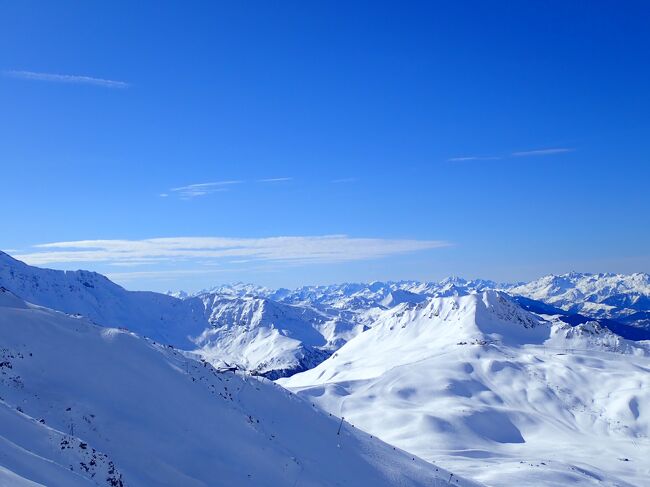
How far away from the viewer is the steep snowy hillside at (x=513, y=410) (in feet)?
261

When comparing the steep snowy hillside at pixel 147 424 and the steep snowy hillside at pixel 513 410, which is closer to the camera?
the steep snowy hillside at pixel 147 424

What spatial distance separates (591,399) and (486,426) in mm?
38595

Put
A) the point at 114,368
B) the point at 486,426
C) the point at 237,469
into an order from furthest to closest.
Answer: the point at 486,426 → the point at 114,368 → the point at 237,469

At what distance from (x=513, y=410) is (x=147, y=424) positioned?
105m

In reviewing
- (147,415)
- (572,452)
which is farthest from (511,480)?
(147,415)

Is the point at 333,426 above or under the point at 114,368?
under

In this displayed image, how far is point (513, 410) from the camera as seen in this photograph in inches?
4601

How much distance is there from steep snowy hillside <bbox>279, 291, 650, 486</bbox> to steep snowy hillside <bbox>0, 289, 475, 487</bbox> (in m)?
30.8

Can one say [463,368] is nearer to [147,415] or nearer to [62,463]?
[147,415]

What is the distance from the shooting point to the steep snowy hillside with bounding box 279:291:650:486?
7956cm

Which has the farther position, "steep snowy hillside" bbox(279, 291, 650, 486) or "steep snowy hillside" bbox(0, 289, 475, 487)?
"steep snowy hillside" bbox(279, 291, 650, 486)

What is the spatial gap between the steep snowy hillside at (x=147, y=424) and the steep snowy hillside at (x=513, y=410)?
30773 mm

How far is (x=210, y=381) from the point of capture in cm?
4228

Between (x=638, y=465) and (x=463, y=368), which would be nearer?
(x=638, y=465)
